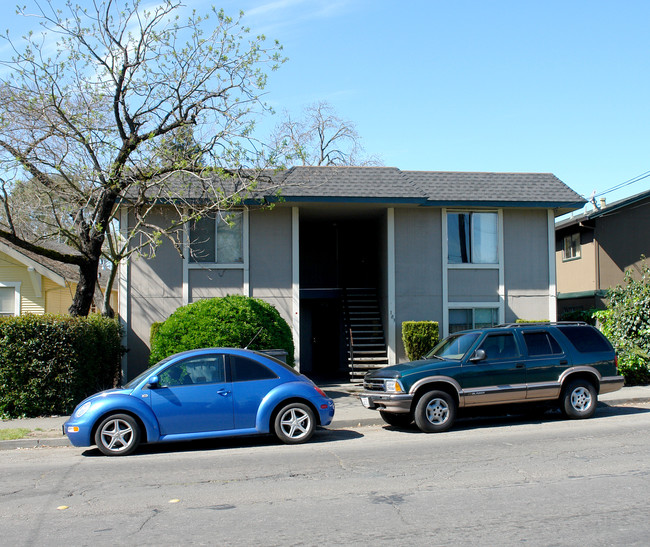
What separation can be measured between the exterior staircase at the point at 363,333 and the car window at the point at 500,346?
6627 mm

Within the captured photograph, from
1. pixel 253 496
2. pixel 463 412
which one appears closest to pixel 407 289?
pixel 463 412

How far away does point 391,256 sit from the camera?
60.0 ft

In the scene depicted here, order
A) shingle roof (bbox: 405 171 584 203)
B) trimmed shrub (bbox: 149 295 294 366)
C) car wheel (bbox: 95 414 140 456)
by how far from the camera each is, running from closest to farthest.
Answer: car wheel (bbox: 95 414 140 456), trimmed shrub (bbox: 149 295 294 366), shingle roof (bbox: 405 171 584 203)

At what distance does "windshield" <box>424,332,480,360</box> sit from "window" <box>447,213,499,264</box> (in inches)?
263

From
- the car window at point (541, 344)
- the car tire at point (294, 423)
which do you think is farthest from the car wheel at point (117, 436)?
the car window at point (541, 344)

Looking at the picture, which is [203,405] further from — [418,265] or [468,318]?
[468,318]

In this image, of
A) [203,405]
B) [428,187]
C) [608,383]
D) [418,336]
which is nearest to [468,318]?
[418,336]

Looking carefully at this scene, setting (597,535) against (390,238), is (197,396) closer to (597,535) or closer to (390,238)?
(597,535)

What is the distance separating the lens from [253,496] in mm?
6934

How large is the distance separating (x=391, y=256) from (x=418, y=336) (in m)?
2.48

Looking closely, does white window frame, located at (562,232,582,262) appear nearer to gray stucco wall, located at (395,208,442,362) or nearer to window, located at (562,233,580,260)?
window, located at (562,233,580,260)

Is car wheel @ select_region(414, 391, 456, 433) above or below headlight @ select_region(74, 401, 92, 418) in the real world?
below

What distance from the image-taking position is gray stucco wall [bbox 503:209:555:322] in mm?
18703

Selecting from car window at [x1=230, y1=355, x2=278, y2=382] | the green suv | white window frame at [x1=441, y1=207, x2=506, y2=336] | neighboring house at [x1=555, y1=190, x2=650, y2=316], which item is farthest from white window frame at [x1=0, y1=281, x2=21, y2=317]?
neighboring house at [x1=555, y1=190, x2=650, y2=316]
